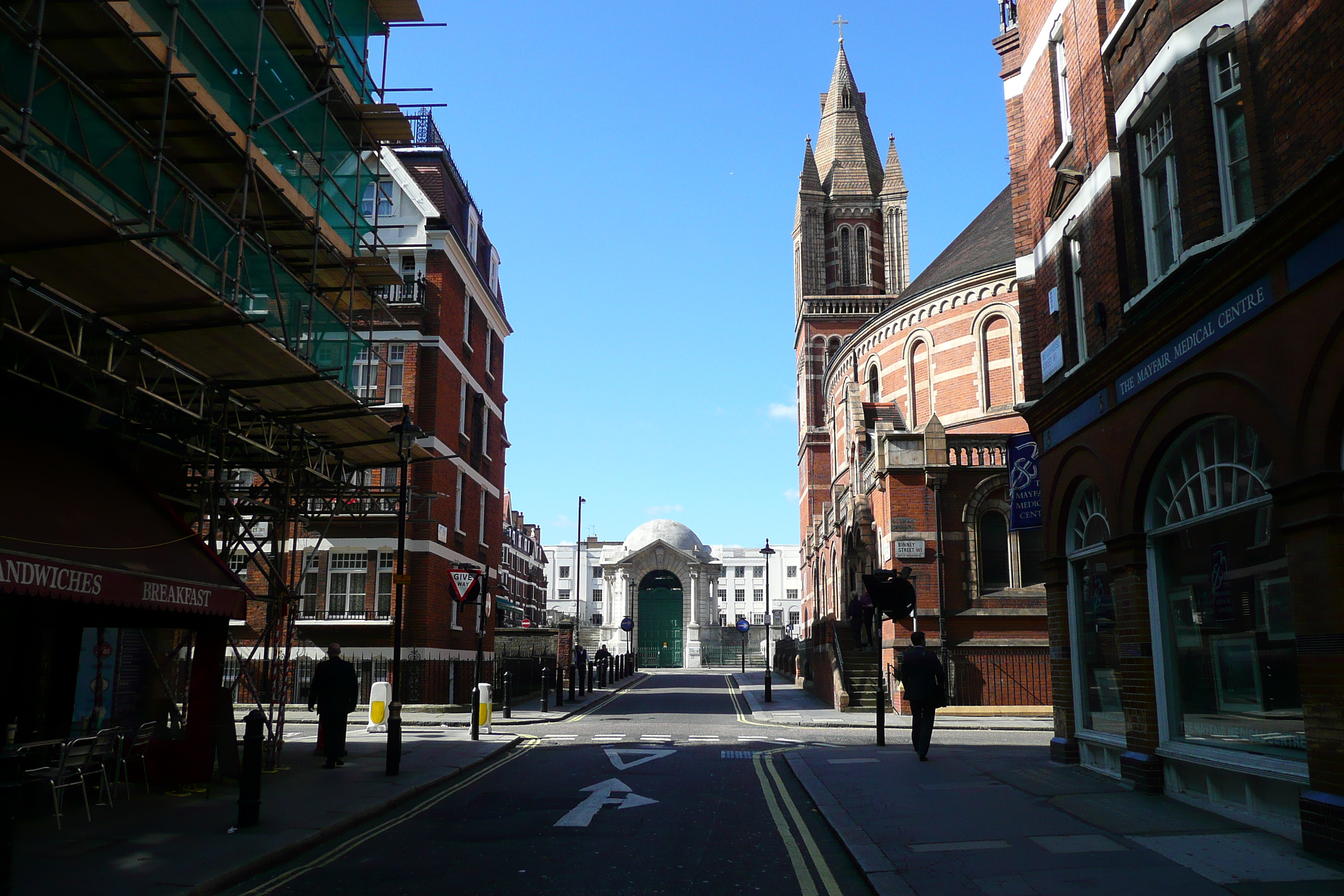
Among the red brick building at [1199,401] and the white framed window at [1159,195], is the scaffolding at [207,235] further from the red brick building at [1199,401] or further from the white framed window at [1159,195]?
the white framed window at [1159,195]

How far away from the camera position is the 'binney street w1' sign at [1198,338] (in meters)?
8.91

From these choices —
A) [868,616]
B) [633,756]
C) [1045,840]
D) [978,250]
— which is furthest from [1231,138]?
[978,250]

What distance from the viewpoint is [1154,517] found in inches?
453

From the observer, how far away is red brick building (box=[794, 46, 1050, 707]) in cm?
2644

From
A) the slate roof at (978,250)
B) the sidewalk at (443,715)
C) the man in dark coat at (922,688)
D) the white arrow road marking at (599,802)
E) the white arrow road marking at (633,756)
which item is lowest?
the sidewalk at (443,715)

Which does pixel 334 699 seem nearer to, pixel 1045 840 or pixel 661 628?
pixel 1045 840

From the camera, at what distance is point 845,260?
61.7 m

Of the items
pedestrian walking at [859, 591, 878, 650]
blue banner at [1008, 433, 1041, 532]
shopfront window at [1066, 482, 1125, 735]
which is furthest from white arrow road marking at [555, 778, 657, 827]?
blue banner at [1008, 433, 1041, 532]

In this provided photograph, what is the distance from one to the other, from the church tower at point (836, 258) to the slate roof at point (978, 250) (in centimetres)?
1281

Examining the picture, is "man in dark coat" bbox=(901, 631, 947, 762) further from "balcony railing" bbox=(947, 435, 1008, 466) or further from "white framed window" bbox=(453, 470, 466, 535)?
"white framed window" bbox=(453, 470, 466, 535)

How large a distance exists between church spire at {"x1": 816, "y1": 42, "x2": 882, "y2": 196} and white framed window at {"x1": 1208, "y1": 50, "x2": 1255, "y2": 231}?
53.5 metres

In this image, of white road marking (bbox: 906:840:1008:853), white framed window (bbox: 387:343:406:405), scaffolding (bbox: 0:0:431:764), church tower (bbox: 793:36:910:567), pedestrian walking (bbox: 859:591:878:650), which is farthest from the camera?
church tower (bbox: 793:36:910:567)

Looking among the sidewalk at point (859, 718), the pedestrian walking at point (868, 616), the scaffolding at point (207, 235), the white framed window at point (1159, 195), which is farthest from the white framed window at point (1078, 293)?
the scaffolding at point (207, 235)

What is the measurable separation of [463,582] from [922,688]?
29.6ft
